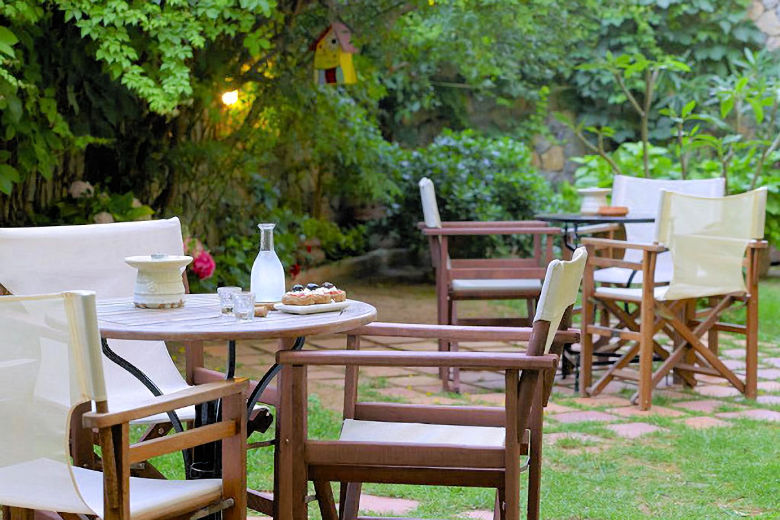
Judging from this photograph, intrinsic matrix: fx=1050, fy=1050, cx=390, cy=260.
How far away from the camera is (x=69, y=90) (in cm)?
512

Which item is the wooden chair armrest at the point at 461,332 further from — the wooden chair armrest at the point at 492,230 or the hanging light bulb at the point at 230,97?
the hanging light bulb at the point at 230,97

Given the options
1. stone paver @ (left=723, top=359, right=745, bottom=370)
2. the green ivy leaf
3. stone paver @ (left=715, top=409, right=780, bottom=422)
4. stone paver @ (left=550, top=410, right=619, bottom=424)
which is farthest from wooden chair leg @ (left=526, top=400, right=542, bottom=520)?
stone paver @ (left=723, top=359, right=745, bottom=370)

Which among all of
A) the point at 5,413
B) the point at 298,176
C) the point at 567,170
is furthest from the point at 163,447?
the point at 567,170

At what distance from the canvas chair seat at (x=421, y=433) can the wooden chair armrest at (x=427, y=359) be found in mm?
215

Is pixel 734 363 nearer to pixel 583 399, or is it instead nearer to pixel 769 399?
pixel 769 399

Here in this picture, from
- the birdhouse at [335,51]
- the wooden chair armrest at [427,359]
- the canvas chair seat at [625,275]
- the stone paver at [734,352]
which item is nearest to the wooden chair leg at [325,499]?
the wooden chair armrest at [427,359]

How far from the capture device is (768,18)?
1041cm

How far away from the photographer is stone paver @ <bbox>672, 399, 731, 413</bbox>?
4.36 m

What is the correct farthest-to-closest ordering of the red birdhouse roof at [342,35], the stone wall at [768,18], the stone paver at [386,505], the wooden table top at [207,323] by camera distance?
the stone wall at [768,18]
the red birdhouse roof at [342,35]
the stone paver at [386,505]
the wooden table top at [207,323]

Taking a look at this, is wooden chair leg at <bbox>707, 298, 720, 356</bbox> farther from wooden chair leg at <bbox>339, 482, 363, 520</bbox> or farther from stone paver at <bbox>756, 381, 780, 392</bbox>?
wooden chair leg at <bbox>339, 482, 363, 520</bbox>

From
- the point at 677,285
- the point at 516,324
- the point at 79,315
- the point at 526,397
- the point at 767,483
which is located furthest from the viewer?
the point at 516,324

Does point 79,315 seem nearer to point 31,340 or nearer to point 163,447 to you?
point 31,340

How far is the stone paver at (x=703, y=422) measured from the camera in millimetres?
4059

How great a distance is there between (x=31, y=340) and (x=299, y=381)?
62 centimetres
